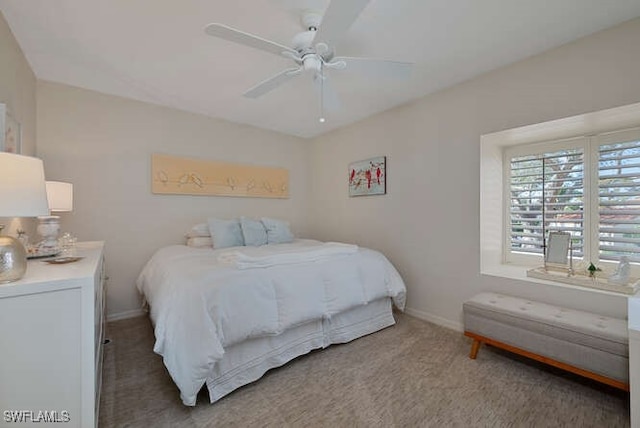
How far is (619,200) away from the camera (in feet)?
6.93

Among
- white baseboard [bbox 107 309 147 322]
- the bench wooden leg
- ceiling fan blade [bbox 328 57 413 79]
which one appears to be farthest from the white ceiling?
white baseboard [bbox 107 309 147 322]

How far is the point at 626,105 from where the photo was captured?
5.92 feet

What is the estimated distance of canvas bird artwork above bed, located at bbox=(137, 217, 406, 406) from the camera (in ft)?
5.09

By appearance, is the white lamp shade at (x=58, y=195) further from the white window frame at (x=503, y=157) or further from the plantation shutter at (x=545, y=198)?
the plantation shutter at (x=545, y=198)

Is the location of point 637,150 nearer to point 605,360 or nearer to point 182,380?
point 605,360

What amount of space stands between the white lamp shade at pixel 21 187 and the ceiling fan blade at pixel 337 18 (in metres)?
1.38

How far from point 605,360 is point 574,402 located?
1.01ft

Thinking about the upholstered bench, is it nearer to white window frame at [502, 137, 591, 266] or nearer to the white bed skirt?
white window frame at [502, 137, 591, 266]

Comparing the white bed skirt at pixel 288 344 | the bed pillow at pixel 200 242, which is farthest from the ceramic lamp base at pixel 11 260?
the bed pillow at pixel 200 242

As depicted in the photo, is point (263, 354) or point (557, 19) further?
point (263, 354)

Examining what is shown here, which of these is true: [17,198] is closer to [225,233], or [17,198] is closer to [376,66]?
[376,66]

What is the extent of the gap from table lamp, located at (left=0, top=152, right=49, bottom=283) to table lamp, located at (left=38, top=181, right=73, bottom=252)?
34.9 inches

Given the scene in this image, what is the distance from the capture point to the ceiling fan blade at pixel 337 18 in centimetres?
123

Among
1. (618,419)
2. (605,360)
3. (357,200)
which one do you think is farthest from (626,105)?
(357,200)
